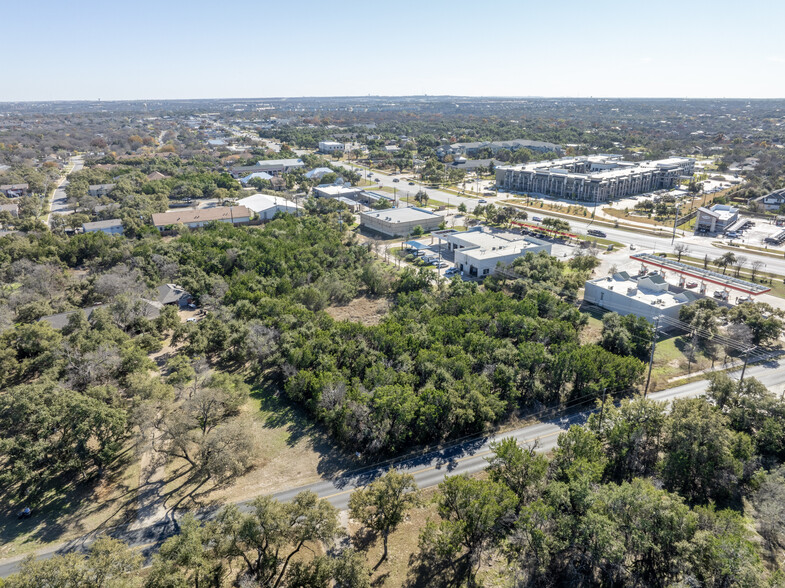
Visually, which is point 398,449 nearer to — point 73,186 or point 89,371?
point 89,371

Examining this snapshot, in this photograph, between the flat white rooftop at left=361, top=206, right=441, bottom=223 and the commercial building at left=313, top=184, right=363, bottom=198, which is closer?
the flat white rooftop at left=361, top=206, right=441, bottom=223

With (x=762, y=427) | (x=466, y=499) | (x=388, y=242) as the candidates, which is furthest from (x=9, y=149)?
(x=762, y=427)

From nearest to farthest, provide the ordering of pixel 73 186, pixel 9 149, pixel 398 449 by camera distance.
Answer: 1. pixel 398 449
2. pixel 73 186
3. pixel 9 149

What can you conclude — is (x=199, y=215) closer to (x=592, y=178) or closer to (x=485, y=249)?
(x=485, y=249)

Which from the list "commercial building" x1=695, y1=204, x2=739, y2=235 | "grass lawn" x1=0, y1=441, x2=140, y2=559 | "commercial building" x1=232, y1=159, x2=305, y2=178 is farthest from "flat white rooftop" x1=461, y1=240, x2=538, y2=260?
"commercial building" x1=232, y1=159, x2=305, y2=178

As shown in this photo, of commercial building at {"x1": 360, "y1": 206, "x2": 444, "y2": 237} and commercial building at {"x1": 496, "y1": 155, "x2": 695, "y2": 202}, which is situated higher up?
commercial building at {"x1": 496, "y1": 155, "x2": 695, "y2": 202}

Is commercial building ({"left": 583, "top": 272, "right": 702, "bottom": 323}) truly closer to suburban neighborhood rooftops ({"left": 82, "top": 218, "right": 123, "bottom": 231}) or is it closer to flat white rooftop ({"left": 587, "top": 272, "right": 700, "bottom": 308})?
flat white rooftop ({"left": 587, "top": 272, "right": 700, "bottom": 308})
